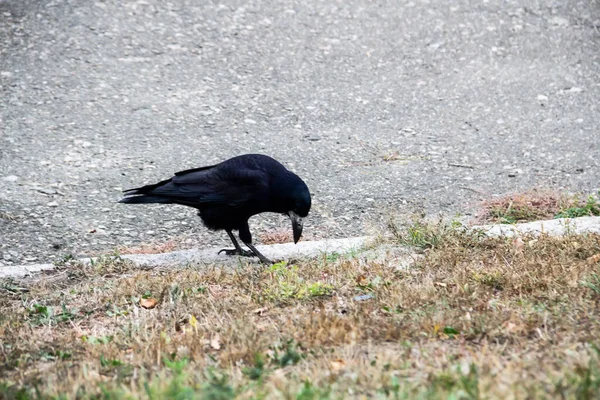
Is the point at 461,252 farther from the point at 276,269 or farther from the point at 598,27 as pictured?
the point at 598,27

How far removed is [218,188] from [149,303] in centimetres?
128

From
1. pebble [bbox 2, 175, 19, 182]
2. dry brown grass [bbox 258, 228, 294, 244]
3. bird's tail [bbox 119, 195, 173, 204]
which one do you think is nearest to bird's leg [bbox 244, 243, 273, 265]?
dry brown grass [bbox 258, 228, 294, 244]

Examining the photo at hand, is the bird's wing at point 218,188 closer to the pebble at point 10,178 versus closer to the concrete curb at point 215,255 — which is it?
the concrete curb at point 215,255

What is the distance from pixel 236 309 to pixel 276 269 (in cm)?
67

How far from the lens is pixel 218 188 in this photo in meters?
5.52

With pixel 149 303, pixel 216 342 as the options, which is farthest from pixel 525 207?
pixel 216 342

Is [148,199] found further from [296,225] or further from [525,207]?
[525,207]

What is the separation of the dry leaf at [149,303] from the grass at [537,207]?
2.70 m

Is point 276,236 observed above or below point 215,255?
below

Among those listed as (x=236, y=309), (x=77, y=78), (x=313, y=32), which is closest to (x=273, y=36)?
(x=313, y=32)

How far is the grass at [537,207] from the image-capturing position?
233 inches

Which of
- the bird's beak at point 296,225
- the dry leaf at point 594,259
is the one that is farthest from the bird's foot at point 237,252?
the dry leaf at point 594,259

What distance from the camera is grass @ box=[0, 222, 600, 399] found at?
314 centimetres

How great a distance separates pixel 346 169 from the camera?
7227 mm
